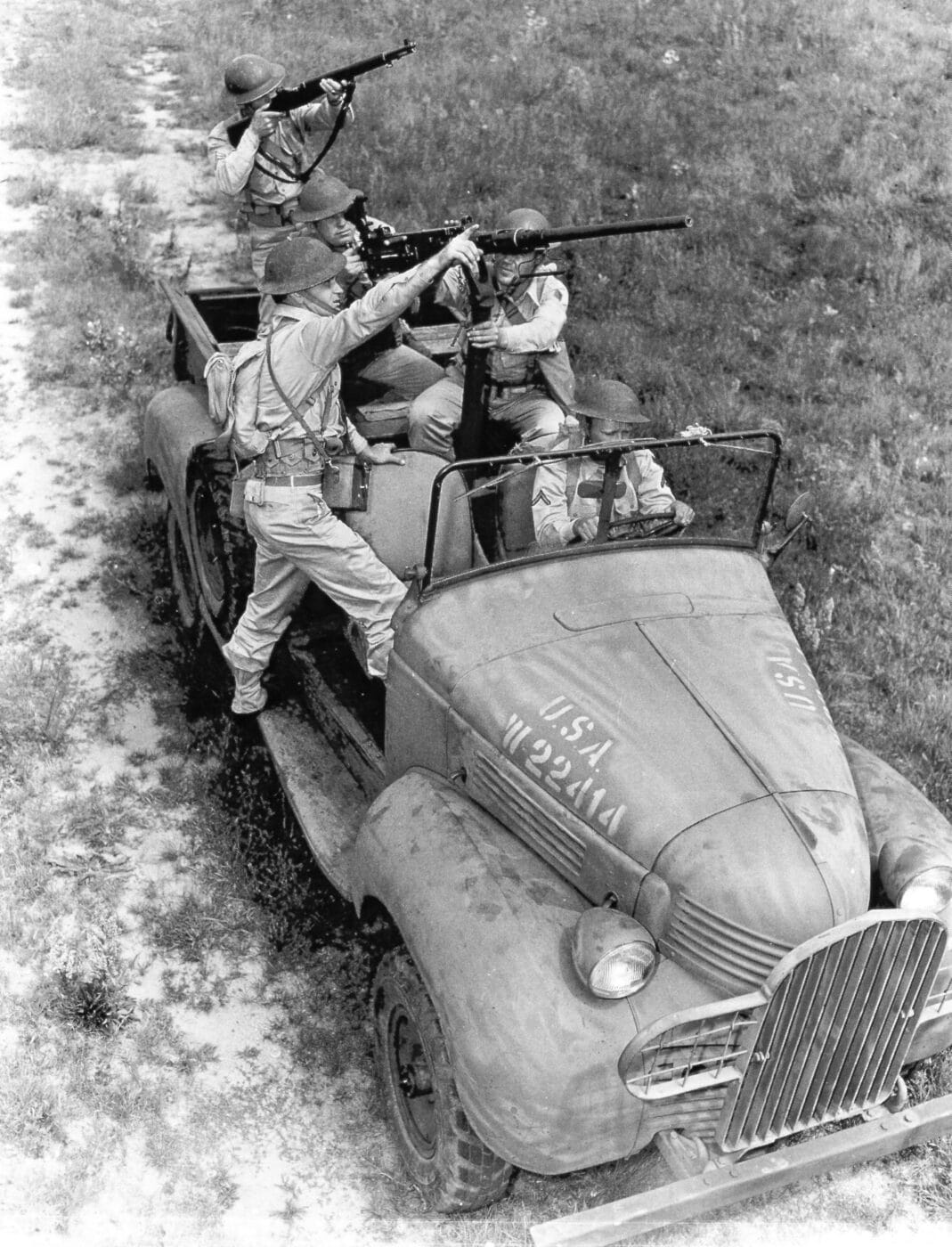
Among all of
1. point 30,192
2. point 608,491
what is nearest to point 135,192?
point 30,192

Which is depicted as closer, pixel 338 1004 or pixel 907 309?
pixel 338 1004

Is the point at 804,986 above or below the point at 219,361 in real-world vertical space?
below

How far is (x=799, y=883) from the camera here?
3.60 metres

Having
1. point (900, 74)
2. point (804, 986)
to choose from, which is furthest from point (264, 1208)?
point (900, 74)

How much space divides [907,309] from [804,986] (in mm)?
6845

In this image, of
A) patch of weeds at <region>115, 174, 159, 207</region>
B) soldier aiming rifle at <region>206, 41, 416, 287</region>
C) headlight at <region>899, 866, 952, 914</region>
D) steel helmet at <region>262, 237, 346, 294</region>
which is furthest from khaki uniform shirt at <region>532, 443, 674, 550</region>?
patch of weeds at <region>115, 174, 159, 207</region>

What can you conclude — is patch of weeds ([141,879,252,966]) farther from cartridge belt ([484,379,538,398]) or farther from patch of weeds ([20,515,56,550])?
patch of weeds ([20,515,56,550])

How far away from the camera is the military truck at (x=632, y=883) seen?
11.3 ft

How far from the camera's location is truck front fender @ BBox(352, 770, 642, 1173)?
11.2 feet

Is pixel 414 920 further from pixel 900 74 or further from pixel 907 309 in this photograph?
pixel 900 74

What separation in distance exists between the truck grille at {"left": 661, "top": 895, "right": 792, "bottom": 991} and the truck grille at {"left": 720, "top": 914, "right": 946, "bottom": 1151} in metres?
0.15

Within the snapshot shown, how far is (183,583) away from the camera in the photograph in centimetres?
684

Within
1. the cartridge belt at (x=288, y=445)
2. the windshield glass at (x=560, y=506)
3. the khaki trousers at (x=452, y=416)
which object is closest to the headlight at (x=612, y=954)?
the windshield glass at (x=560, y=506)

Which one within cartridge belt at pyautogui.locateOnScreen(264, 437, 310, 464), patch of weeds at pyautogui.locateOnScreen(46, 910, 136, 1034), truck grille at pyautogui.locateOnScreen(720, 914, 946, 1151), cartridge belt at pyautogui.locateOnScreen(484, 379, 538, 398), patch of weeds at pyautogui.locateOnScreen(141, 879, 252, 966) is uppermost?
cartridge belt at pyautogui.locateOnScreen(264, 437, 310, 464)
